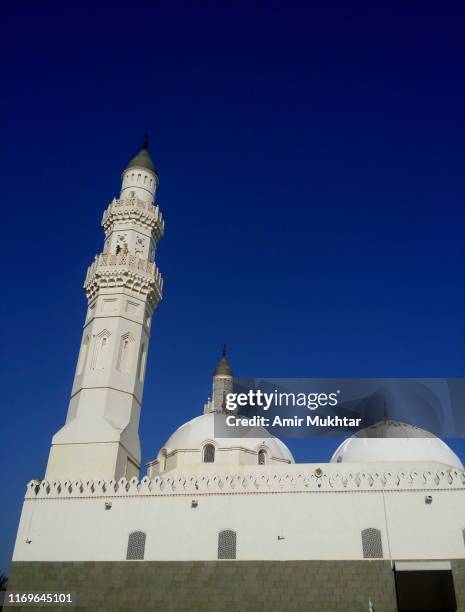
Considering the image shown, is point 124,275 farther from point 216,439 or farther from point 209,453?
point 209,453

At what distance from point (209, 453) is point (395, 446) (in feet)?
25.6

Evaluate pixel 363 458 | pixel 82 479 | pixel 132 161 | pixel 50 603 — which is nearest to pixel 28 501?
pixel 82 479

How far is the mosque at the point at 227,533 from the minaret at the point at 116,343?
0.08 meters

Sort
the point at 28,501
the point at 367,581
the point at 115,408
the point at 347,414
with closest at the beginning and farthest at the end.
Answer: the point at 367,581 → the point at 28,501 → the point at 115,408 → the point at 347,414

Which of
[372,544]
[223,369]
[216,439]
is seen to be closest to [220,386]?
[223,369]

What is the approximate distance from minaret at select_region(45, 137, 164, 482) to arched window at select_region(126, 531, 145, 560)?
7.73 feet

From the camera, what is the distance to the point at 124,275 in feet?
78.8

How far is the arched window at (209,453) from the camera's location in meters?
23.4

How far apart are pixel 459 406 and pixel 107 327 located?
15.2 metres

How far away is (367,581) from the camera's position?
16.3 m

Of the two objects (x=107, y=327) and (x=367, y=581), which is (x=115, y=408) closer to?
(x=107, y=327)

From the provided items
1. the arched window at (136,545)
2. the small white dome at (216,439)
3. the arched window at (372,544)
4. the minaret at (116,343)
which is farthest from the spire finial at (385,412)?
the arched window at (136,545)

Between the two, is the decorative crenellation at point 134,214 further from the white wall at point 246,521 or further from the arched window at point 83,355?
the white wall at point 246,521

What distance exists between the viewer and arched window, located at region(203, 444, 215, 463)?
23.4 m
